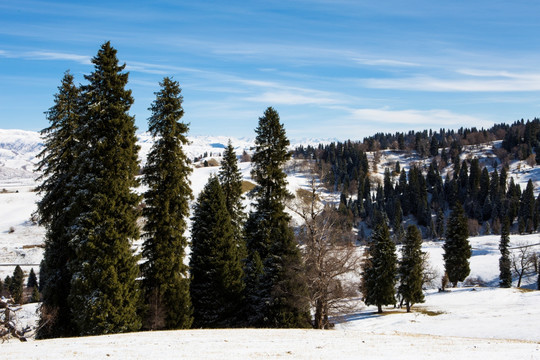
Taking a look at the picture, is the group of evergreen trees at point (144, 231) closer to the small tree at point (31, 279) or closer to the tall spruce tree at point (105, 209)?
the tall spruce tree at point (105, 209)

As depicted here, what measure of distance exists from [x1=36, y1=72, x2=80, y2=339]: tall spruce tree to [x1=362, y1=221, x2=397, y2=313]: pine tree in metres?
39.1

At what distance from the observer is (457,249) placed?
2734 inches

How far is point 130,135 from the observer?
23.3 m

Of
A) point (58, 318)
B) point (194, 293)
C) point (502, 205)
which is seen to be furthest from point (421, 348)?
point (502, 205)

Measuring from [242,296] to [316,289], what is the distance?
20.6 feet

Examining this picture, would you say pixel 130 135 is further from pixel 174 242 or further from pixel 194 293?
pixel 194 293

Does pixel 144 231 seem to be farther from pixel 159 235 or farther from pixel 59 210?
pixel 59 210

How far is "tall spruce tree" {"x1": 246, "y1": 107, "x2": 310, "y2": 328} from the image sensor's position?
2742cm

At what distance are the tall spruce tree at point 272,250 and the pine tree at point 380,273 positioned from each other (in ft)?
87.1

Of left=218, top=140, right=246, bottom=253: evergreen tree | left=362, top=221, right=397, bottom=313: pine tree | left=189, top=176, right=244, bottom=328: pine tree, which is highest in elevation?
left=218, top=140, right=246, bottom=253: evergreen tree

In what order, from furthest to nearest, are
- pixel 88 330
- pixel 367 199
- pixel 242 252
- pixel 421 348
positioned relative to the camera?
pixel 367 199
pixel 242 252
pixel 88 330
pixel 421 348

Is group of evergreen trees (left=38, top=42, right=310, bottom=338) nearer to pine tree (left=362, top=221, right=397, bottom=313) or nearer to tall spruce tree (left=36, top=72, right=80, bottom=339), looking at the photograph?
tall spruce tree (left=36, top=72, right=80, bottom=339)

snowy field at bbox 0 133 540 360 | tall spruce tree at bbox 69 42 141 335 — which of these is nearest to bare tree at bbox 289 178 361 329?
snowy field at bbox 0 133 540 360

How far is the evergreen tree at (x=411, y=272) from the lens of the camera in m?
53.8
